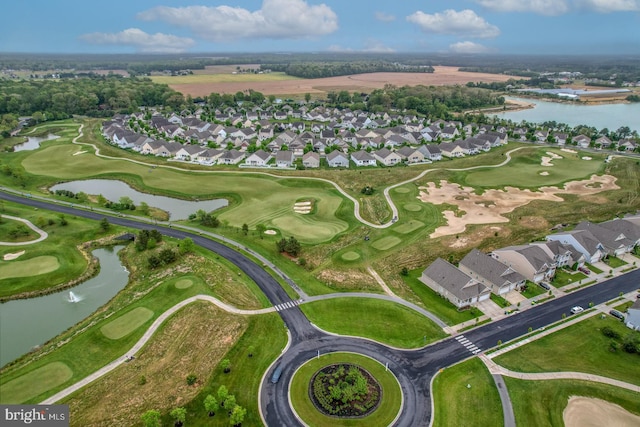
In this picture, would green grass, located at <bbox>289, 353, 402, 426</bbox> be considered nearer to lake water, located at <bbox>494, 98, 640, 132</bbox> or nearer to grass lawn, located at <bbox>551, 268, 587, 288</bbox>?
grass lawn, located at <bbox>551, 268, 587, 288</bbox>

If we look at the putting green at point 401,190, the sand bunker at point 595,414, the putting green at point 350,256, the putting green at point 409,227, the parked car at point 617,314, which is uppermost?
the putting green at point 401,190

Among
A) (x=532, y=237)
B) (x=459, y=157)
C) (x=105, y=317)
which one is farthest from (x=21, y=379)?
(x=459, y=157)

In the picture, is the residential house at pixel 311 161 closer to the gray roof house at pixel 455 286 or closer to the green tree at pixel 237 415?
the gray roof house at pixel 455 286

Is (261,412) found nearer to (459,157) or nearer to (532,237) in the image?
(532,237)

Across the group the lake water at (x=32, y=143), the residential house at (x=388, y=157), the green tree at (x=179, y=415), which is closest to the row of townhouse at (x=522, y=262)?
the green tree at (x=179, y=415)

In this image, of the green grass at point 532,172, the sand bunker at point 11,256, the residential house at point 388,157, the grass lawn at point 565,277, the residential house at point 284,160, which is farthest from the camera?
the residential house at point 388,157

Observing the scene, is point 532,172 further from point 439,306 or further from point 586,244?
point 439,306

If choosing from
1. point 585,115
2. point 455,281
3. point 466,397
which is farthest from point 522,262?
point 585,115
